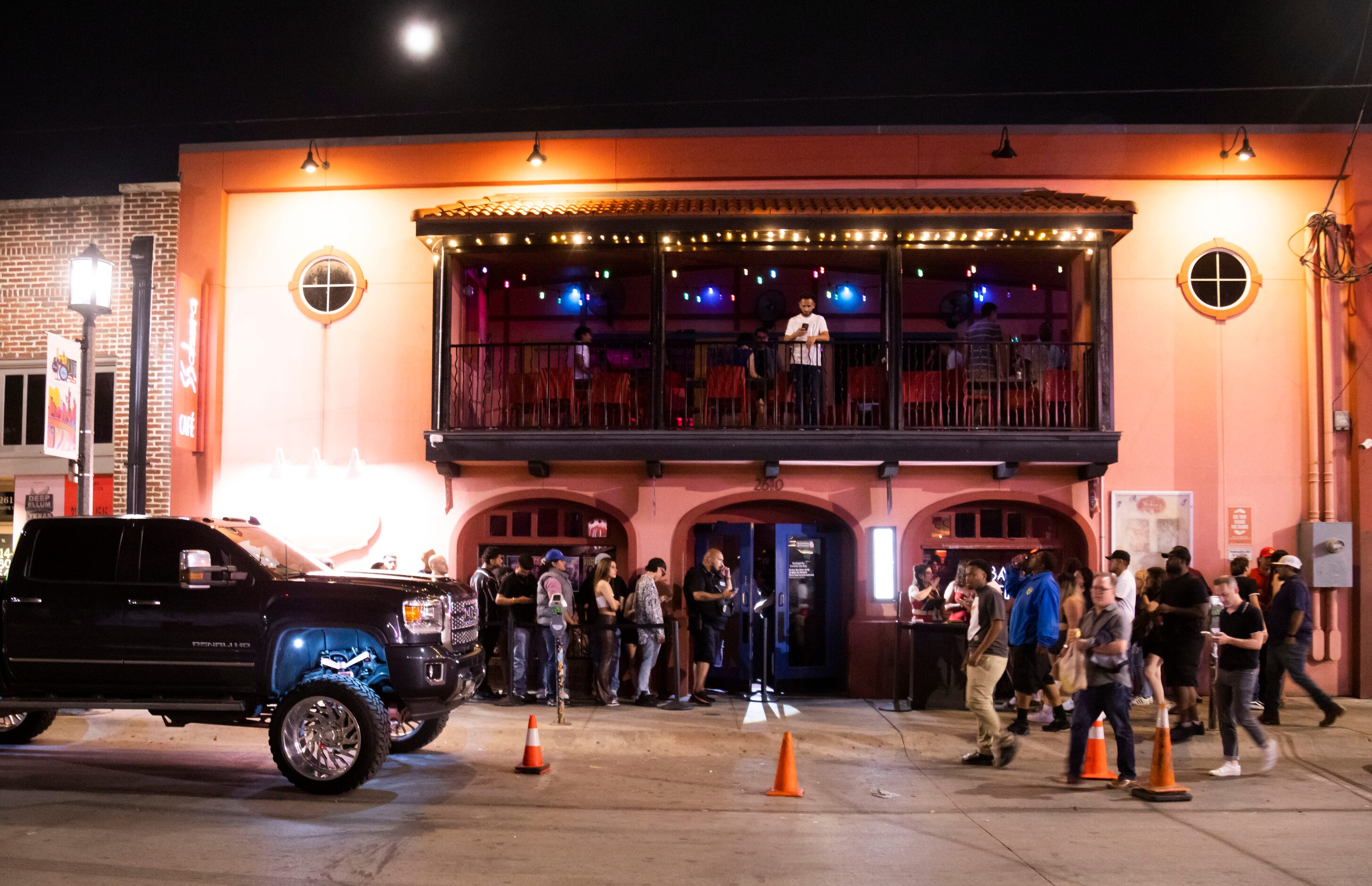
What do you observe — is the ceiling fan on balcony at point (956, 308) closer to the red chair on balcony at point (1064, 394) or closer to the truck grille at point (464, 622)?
the red chair on balcony at point (1064, 394)

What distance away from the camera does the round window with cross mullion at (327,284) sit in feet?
48.4

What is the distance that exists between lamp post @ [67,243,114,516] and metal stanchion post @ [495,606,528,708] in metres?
4.71

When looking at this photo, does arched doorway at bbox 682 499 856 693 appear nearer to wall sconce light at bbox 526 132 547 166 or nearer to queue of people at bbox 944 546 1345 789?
queue of people at bbox 944 546 1345 789

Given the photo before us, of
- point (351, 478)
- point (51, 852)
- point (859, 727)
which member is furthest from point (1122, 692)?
point (351, 478)

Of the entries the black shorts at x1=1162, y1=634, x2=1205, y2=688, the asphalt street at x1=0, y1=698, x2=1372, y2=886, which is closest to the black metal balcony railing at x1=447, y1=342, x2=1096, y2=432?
the black shorts at x1=1162, y1=634, x2=1205, y2=688

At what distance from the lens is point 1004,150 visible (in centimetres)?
1431

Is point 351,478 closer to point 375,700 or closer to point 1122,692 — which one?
point 375,700

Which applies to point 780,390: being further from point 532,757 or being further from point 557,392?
point 532,757

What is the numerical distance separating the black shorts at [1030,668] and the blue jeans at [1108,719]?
7.31ft

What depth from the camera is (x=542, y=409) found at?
1427 centimetres

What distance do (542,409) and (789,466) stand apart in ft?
10.8

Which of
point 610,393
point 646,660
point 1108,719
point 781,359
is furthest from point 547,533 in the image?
point 1108,719

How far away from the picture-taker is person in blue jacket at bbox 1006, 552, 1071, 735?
11.3 m

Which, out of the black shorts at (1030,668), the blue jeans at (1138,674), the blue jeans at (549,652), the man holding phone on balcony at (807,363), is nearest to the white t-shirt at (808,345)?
the man holding phone on balcony at (807,363)
